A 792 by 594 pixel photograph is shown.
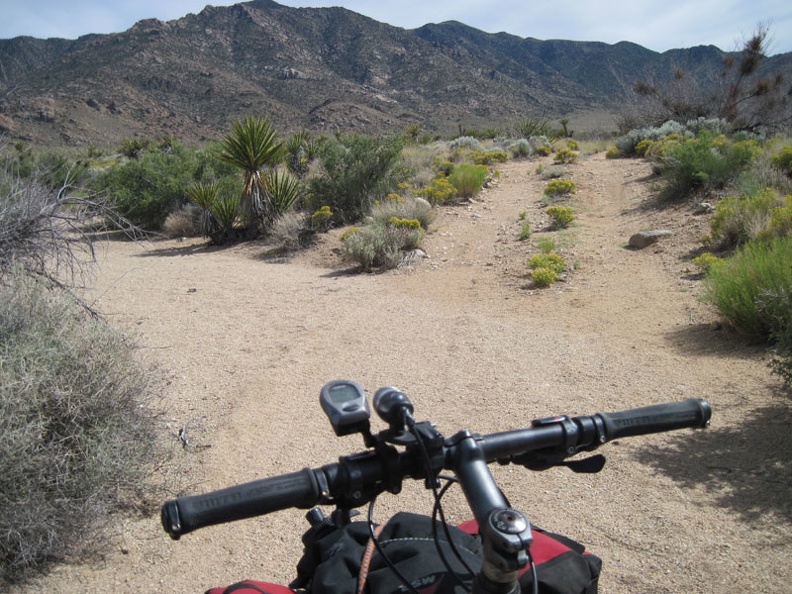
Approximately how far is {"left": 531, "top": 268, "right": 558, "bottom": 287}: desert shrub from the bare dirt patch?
152 millimetres

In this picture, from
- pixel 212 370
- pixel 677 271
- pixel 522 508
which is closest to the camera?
pixel 522 508

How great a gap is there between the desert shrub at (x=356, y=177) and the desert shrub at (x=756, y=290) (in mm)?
8303

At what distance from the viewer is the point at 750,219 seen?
797 centimetres

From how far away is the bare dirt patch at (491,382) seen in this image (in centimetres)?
306

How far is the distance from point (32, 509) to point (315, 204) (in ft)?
37.6

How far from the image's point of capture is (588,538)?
3170mm

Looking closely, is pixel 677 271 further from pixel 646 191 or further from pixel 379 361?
pixel 646 191

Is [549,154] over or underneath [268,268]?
over

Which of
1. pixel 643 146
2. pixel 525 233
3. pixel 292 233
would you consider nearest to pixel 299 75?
pixel 643 146

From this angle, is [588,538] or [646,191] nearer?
[588,538]

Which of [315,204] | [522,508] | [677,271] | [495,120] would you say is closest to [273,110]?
[495,120]

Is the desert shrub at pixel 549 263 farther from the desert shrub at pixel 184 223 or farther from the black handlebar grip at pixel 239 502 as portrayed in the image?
the desert shrub at pixel 184 223

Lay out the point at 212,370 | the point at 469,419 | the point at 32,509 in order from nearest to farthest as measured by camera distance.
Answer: the point at 32,509
the point at 469,419
the point at 212,370

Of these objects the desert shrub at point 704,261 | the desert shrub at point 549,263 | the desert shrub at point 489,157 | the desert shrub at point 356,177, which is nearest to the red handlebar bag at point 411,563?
the desert shrub at point 704,261
